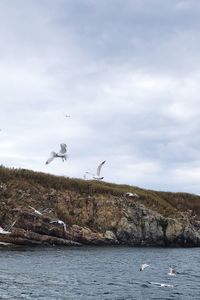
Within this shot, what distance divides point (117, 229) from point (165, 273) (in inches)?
1228

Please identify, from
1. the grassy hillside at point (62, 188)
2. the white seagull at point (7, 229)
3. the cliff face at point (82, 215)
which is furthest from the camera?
the grassy hillside at point (62, 188)

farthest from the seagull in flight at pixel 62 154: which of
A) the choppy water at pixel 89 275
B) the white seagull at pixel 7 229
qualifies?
the white seagull at pixel 7 229

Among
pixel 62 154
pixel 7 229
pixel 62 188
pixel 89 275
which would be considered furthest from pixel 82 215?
pixel 89 275

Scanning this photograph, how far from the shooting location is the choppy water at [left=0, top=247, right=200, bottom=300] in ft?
102

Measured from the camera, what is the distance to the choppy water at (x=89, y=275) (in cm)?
3116

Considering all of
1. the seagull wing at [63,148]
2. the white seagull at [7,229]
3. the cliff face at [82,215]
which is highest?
the seagull wing at [63,148]

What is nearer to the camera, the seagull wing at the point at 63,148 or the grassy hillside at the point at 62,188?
the seagull wing at the point at 63,148

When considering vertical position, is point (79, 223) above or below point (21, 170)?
below

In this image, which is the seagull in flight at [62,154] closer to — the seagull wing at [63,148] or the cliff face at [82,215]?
the seagull wing at [63,148]

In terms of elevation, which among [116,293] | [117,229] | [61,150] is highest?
[61,150]

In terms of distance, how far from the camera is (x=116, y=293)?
31578 mm

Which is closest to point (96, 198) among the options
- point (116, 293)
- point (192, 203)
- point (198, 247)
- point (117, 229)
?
point (117, 229)

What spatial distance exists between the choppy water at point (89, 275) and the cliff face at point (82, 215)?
→ 8.09 metres

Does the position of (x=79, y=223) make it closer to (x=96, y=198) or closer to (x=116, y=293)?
(x=96, y=198)
